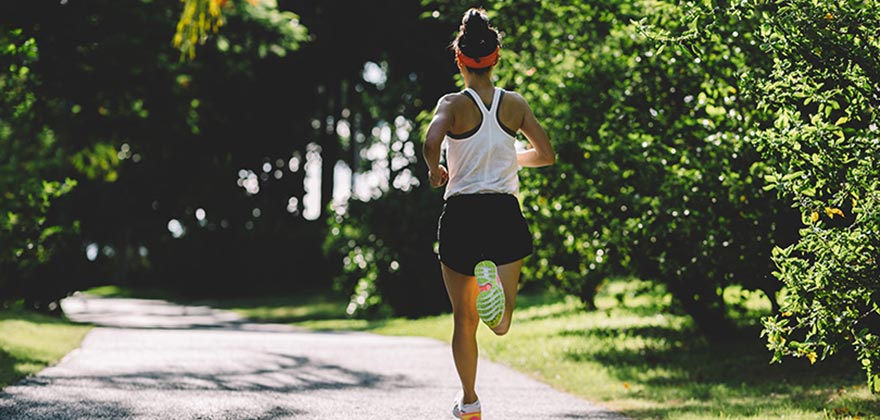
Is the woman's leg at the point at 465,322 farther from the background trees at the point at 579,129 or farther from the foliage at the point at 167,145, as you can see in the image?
the foliage at the point at 167,145

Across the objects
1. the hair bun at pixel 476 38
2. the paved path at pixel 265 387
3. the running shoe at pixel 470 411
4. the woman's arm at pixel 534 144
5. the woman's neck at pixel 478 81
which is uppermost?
the hair bun at pixel 476 38

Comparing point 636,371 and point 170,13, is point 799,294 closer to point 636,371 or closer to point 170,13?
point 636,371

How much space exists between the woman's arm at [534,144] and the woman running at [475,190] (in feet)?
0.24

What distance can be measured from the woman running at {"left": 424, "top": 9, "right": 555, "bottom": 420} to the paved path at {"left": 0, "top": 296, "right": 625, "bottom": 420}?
5.15ft

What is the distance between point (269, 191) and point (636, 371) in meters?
36.2

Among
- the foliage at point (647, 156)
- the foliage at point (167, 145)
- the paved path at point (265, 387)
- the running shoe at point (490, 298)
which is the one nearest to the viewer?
the running shoe at point (490, 298)

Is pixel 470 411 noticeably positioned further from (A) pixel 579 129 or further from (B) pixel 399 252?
(B) pixel 399 252

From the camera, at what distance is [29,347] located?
1030cm

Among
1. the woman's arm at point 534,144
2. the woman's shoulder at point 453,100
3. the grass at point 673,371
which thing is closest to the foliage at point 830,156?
the woman's arm at point 534,144

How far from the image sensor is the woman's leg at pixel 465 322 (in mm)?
4695

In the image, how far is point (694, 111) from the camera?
29.7ft

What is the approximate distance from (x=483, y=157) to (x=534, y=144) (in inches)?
17.2

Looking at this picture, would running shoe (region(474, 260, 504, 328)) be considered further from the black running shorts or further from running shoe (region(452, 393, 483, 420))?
running shoe (region(452, 393, 483, 420))

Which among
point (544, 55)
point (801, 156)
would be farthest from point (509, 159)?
point (544, 55)
